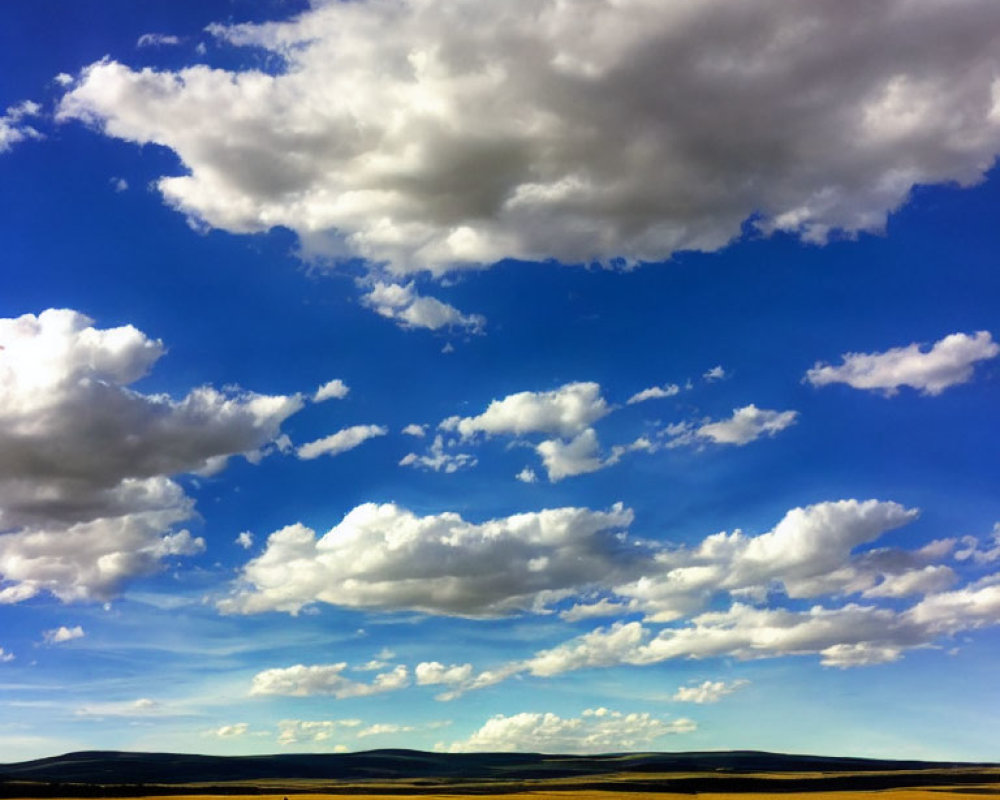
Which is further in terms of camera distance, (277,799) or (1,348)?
(277,799)

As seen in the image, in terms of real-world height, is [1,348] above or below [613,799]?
above

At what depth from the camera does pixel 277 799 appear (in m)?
194

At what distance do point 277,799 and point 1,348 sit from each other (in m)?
147

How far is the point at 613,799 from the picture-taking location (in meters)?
198

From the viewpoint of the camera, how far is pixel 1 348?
2810 inches

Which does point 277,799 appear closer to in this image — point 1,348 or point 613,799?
point 613,799

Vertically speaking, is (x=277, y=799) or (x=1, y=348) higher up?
(x=1, y=348)

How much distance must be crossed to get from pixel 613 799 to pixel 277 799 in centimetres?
6630

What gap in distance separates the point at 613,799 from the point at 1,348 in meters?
162

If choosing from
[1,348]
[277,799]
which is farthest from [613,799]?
[1,348]

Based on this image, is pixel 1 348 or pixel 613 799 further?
pixel 613 799
